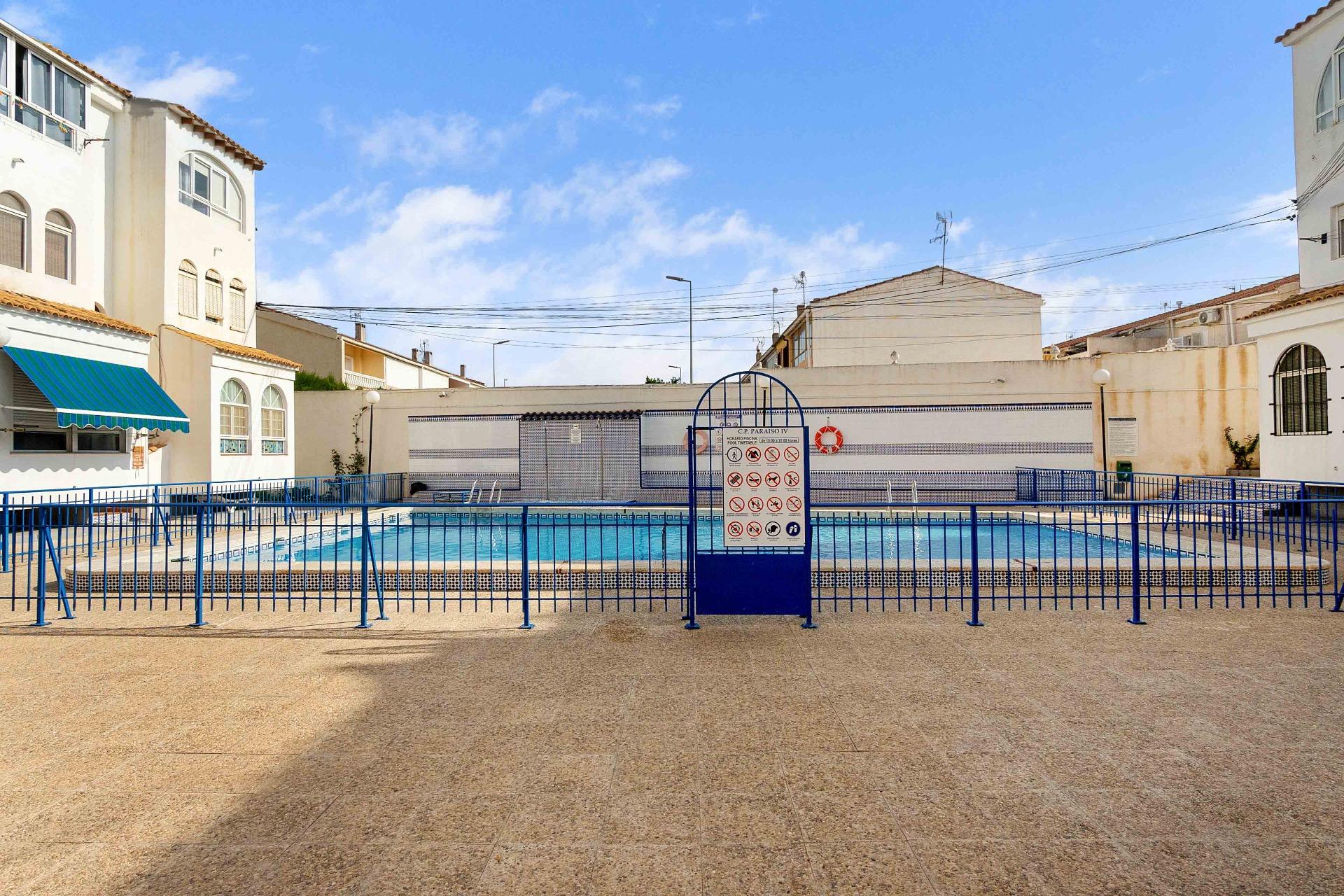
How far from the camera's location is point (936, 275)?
109 ft

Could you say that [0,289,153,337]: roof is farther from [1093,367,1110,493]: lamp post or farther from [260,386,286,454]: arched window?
[1093,367,1110,493]: lamp post

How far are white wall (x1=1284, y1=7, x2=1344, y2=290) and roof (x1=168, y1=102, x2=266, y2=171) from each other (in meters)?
29.4

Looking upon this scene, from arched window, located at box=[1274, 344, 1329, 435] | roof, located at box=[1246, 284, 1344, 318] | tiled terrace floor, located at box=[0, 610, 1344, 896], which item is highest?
roof, located at box=[1246, 284, 1344, 318]

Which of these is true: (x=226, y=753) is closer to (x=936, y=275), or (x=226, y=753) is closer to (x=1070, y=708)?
(x=1070, y=708)

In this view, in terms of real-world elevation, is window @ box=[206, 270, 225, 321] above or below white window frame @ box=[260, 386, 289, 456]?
above

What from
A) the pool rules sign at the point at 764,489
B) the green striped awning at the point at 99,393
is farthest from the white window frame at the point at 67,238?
the pool rules sign at the point at 764,489

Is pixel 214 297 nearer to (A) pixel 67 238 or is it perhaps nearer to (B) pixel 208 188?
(B) pixel 208 188

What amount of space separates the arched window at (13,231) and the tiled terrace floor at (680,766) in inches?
558

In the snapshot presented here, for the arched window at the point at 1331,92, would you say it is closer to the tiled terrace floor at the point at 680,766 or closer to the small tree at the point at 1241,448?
the small tree at the point at 1241,448

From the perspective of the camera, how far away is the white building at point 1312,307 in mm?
17594

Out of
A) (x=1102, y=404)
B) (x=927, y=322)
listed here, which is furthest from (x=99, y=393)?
(x=927, y=322)

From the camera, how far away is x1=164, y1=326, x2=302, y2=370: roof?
2039 cm

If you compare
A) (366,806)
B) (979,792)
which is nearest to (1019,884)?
(979,792)

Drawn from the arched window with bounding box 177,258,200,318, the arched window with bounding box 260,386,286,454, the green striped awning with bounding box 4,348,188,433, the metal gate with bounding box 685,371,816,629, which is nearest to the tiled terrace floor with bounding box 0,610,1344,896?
the metal gate with bounding box 685,371,816,629
